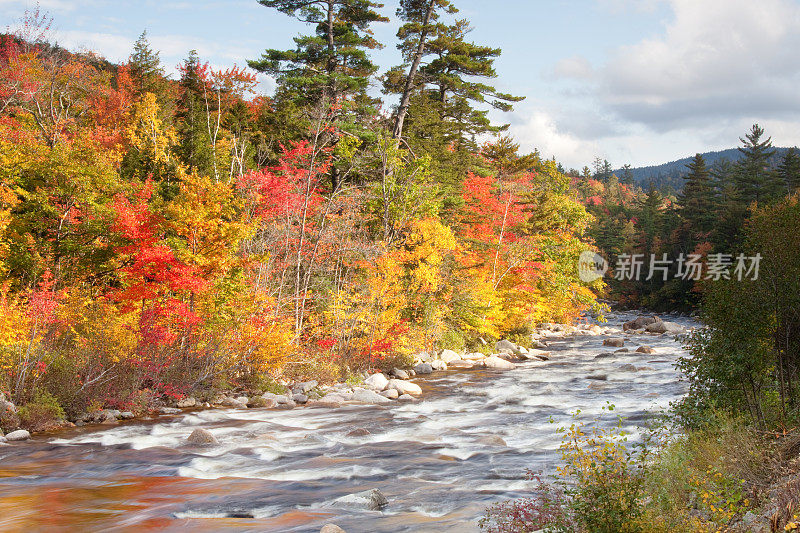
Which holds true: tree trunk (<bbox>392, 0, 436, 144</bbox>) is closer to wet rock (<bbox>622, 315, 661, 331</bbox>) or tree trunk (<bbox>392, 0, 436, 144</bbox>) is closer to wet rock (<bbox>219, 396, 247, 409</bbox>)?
wet rock (<bbox>219, 396, 247, 409</bbox>)

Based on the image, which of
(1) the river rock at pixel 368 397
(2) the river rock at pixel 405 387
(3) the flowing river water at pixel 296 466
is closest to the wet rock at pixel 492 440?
(3) the flowing river water at pixel 296 466

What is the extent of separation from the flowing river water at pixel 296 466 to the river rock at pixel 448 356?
7070 millimetres

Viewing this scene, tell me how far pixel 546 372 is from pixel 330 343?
8.62m

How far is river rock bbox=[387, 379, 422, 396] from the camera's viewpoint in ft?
55.0

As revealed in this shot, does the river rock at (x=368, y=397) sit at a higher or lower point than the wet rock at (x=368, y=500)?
lower

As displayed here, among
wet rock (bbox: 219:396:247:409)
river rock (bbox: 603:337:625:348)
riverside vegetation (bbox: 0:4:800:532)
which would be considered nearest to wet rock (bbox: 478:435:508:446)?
riverside vegetation (bbox: 0:4:800:532)

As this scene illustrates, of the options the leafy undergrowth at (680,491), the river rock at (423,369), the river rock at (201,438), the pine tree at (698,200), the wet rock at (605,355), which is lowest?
the river rock at (423,369)

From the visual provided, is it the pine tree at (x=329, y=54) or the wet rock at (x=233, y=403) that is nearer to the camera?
the wet rock at (x=233, y=403)

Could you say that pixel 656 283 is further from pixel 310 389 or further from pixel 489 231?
pixel 310 389

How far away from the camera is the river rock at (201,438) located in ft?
34.9

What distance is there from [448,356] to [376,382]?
6917 mm

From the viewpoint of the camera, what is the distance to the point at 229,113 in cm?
3462

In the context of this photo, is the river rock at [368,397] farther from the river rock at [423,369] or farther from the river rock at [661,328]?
the river rock at [661,328]

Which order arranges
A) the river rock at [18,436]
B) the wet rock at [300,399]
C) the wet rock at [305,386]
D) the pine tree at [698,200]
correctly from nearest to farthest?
the river rock at [18,436]
the wet rock at [300,399]
the wet rock at [305,386]
the pine tree at [698,200]
